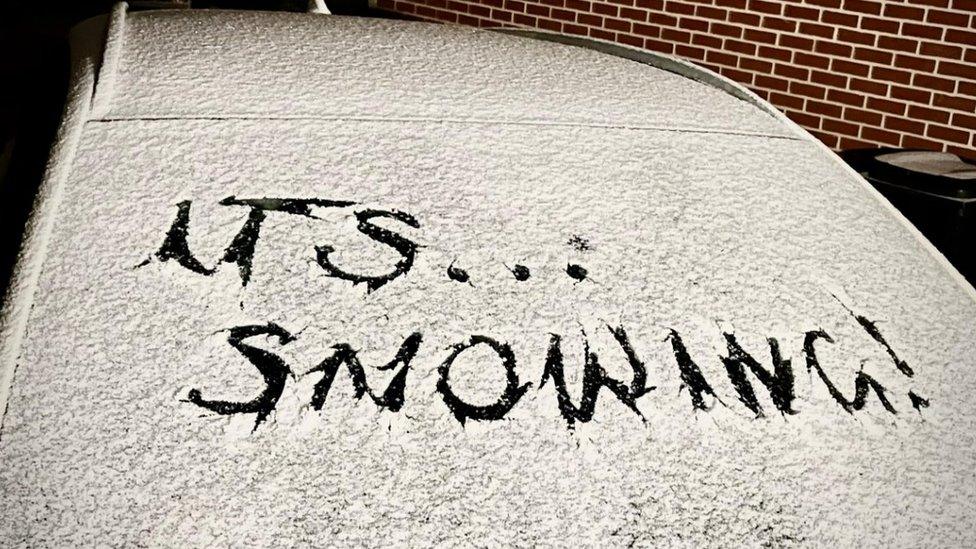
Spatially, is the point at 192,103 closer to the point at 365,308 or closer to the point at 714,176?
the point at 365,308

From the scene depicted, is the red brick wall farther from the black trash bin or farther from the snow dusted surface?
the snow dusted surface

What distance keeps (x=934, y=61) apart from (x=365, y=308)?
418 cm

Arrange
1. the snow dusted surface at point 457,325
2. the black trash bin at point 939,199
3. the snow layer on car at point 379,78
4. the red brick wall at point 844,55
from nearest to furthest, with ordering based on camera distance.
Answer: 1. the snow dusted surface at point 457,325
2. the snow layer on car at point 379,78
3. the black trash bin at point 939,199
4. the red brick wall at point 844,55

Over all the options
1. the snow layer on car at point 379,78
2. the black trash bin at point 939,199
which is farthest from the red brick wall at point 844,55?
the snow layer on car at point 379,78

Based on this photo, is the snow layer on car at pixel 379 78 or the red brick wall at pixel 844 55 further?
the red brick wall at pixel 844 55

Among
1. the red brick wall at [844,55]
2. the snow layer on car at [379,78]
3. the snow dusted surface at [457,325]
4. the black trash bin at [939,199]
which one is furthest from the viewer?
the red brick wall at [844,55]

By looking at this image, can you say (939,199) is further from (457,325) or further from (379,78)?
(457,325)

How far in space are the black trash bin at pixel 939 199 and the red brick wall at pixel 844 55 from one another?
146cm

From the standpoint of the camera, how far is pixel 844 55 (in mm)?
4719

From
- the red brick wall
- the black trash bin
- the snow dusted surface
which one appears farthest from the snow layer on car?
the red brick wall

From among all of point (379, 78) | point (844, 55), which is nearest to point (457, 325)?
point (379, 78)

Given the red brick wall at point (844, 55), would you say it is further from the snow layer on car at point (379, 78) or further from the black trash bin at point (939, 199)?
the snow layer on car at point (379, 78)

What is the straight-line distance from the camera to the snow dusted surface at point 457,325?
86 centimetres

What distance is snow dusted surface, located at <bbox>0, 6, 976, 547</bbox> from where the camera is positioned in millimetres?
862
